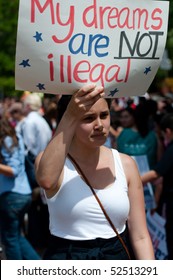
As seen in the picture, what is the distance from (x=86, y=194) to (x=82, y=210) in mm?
85

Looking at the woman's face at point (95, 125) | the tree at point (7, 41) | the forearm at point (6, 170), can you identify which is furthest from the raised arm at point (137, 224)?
the tree at point (7, 41)

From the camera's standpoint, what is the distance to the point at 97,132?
3635mm

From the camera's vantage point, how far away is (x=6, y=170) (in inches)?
280

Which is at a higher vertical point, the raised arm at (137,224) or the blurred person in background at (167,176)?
the raised arm at (137,224)

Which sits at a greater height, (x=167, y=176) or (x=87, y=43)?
(x=87, y=43)

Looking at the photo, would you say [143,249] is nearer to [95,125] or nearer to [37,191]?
[95,125]

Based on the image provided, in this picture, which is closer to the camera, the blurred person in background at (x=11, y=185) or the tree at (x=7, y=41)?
the blurred person in background at (x=11, y=185)

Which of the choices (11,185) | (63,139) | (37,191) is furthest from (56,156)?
(37,191)

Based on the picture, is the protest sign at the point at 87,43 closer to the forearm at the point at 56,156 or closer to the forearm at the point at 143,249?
the forearm at the point at 56,156

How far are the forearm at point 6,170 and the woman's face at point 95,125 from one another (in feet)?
11.5

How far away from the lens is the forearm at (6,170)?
7.08 metres

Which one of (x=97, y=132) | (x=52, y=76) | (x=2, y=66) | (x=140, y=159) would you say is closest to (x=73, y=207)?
(x=97, y=132)

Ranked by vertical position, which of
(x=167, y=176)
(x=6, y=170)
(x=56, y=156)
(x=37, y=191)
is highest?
(x=56, y=156)

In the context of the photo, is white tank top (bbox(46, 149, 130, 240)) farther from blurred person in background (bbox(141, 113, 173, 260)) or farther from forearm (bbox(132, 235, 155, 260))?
blurred person in background (bbox(141, 113, 173, 260))
